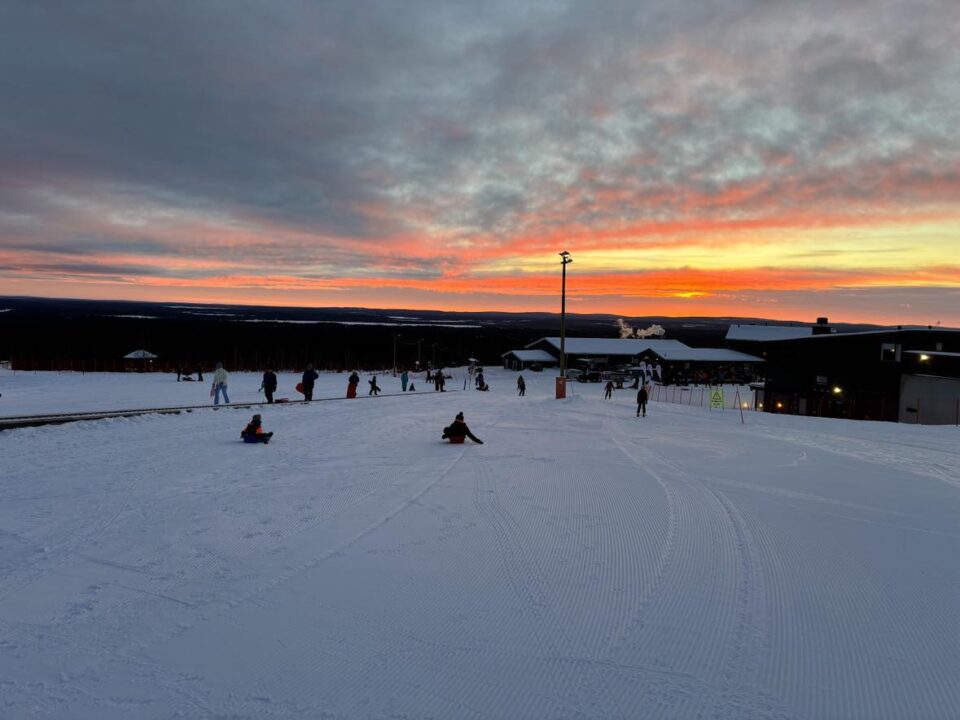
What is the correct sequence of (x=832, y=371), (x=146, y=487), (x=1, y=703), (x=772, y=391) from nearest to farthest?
(x=1, y=703) < (x=146, y=487) < (x=832, y=371) < (x=772, y=391)

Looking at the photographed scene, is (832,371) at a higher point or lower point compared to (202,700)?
higher

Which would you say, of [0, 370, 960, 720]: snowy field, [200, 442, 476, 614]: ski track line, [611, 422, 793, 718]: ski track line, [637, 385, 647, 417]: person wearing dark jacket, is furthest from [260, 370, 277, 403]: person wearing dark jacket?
[611, 422, 793, 718]: ski track line

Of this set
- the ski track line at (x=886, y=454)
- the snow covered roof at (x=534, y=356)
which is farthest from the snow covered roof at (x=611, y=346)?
the ski track line at (x=886, y=454)

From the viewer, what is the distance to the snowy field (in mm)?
4812

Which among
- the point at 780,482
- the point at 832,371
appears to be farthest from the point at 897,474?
the point at 832,371

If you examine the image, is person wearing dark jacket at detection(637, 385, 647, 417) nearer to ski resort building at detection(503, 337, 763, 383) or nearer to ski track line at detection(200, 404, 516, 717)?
ski track line at detection(200, 404, 516, 717)

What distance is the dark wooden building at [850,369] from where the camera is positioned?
105 feet

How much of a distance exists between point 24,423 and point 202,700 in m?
15.3

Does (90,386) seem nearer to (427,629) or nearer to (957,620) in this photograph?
(427,629)

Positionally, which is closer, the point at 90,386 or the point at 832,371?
the point at 90,386

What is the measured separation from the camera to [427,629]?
579cm

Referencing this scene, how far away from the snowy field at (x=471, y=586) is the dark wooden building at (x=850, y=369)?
828 inches

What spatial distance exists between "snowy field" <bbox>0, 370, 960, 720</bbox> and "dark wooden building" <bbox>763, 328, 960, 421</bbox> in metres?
21.0

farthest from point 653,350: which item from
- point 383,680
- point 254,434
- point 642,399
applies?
point 383,680
